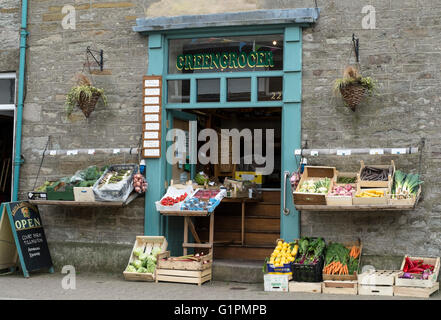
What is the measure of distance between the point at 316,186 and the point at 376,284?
1.52m

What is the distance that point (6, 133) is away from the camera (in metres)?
13.8

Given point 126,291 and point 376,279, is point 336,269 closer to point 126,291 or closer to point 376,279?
point 376,279

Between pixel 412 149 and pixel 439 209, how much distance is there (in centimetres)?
90

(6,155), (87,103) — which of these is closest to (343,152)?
(87,103)

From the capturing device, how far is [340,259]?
27.6 ft

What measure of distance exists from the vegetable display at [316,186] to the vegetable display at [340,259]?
85 cm

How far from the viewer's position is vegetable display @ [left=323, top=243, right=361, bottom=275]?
27.1 ft

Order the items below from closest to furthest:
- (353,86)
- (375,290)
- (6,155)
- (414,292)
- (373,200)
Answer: (414,292)
(375,290)
(373,200)
(353,86)
(6,155)

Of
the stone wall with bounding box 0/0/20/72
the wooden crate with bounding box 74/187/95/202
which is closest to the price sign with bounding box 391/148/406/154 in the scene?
the wooden crate with bounding box 74/187/95/202

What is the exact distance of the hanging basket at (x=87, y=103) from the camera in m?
9.73

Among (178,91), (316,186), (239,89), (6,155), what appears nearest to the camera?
(316,186)

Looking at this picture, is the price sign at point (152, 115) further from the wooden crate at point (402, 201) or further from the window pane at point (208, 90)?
the wooden crate at point (402, 201)

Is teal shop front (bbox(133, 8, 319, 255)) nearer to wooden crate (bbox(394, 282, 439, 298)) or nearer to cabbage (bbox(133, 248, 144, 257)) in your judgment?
cabbage (bbox(133, 248, 144, 257))

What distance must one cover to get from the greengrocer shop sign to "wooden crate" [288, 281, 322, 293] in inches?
133
